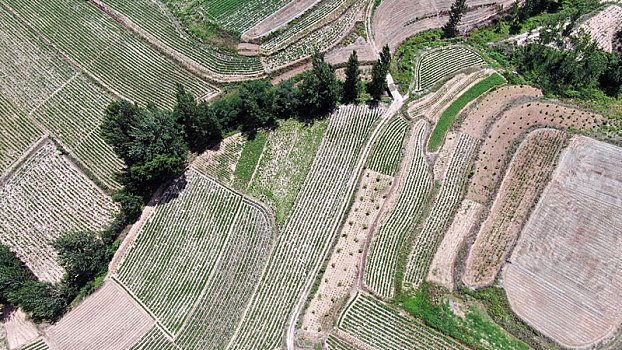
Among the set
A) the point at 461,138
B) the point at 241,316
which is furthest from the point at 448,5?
the point at 241,316

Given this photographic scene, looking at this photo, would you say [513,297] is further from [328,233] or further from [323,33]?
[323,33]

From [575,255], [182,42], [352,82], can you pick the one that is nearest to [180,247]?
[182,42]

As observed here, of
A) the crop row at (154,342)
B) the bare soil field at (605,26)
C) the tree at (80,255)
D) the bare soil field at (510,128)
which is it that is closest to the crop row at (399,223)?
the bare soil field at (510,128)

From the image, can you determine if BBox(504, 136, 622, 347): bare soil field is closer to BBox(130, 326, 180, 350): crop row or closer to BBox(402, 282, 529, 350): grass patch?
BBox(402, 282, 529, 350): grass patch

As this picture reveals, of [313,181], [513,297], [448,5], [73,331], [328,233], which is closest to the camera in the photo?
[513,297]

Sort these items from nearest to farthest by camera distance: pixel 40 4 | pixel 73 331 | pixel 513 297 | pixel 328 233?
pixel 513 297, pixel 73 331, pixel 328 233, pixel 40 4

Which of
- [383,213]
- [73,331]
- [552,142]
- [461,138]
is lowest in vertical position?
[73,331]

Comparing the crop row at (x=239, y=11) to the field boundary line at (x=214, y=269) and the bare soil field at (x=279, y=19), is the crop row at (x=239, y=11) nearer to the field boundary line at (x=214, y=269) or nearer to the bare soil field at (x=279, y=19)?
the bare soil field at (x=279, y=19)
